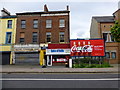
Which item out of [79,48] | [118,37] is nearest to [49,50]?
[79,48]

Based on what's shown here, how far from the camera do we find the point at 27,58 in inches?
833

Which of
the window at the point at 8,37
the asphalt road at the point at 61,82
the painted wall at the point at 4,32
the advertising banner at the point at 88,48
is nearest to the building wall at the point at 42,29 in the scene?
the painted wall at the point at 4,32

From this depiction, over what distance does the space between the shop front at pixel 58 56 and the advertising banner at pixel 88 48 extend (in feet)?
4.60

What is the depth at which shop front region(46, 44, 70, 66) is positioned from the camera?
2003cm

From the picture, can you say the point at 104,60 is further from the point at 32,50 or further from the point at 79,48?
the point at 32,50

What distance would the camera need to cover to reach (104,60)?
18.5 m

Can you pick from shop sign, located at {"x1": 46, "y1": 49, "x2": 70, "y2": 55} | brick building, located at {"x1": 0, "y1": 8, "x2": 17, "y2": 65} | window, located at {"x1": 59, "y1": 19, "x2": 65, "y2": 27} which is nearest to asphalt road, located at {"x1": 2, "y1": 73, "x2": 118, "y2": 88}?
shop sign, located at {"x1": 46, "y1": 49, "x2": 70, "y2": 55}

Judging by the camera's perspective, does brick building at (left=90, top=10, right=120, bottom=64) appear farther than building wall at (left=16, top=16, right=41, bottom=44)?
No

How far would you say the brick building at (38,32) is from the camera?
834 inches

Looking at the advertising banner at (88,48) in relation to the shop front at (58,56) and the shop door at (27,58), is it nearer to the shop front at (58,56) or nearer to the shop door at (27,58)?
the shop front at (58,56)

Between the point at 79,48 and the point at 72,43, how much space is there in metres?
1.39

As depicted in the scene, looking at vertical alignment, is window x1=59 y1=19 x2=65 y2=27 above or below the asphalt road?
above

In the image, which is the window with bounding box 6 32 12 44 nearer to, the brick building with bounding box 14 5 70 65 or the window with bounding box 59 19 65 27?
the brick building with bounding box 14 5 70 65

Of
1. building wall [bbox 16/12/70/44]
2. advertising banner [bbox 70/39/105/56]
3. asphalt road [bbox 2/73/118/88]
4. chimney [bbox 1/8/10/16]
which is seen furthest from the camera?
chimney [bbox 1/8/10/16]
